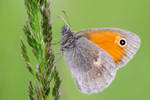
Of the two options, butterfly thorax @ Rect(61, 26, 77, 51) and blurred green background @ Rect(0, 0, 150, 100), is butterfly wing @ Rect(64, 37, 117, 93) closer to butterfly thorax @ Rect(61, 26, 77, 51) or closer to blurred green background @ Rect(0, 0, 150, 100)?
butterfly thorax @ Rect(61, 26, 77, 51)

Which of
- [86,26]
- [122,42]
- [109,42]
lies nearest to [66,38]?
[109,42]

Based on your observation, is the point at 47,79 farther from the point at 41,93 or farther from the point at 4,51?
the point at 4,51

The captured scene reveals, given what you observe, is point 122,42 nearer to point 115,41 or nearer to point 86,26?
point 115,41

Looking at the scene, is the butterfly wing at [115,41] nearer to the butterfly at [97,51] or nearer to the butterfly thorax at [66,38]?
the butterfly at [97,51]

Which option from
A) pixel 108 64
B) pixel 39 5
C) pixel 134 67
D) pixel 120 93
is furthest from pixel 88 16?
pixel 39 5

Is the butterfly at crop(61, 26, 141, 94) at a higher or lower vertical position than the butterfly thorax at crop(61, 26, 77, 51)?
lower

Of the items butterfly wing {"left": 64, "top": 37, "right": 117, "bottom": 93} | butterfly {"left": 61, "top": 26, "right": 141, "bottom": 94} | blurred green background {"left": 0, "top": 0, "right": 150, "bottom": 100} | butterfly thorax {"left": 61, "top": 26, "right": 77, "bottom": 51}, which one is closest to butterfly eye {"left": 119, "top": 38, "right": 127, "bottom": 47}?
butterfly {"left": 61, "top": 26, "right": 141, "bottom": 94}
